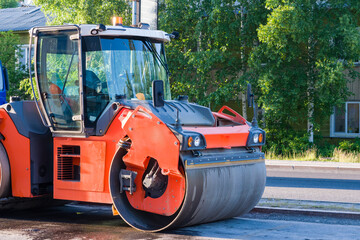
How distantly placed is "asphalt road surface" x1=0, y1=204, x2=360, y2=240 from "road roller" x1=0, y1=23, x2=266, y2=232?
192 mm

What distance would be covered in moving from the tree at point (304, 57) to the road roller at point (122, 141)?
11.5 m

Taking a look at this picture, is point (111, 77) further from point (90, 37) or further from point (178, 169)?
point (178, 169)

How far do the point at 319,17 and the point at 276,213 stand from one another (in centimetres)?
1406

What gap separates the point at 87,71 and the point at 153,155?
1.74 metres

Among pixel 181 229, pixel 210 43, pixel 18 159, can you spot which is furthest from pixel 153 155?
pixel 210 43

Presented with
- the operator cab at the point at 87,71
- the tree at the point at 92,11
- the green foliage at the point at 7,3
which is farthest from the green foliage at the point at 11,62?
the green foliage at the point at 7,3

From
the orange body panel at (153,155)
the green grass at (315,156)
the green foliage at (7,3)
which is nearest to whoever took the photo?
the orange body panel at (153,155)

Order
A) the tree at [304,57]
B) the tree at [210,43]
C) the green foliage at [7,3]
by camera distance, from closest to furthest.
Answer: the tree at [304,57] → the tree at [210,43] → the green foliage at [7,3]

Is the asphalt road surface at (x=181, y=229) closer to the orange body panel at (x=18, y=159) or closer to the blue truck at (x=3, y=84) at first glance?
the orange body panel at (x=18, y=159)

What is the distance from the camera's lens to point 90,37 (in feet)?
28.2

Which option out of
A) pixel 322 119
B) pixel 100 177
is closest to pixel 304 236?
pixel 100 177

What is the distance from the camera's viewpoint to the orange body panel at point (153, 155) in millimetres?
7465

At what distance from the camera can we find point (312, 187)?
13219 mm

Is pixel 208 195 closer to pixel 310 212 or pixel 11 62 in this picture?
pixel 310 212
